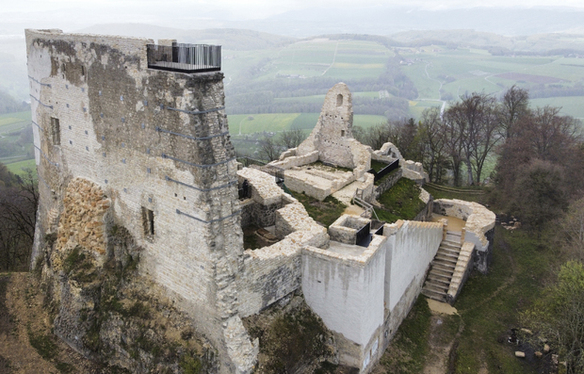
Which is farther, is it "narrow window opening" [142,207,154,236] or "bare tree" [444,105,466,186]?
"bare tree" [444,105,466,186]

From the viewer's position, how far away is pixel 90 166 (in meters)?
17.9

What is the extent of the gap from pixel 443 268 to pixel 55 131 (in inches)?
801

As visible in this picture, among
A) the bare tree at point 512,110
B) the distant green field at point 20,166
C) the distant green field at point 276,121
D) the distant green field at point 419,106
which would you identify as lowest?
the distant green field at point 20,166

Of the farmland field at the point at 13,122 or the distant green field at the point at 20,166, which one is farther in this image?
the farmland field at the point at 13,122

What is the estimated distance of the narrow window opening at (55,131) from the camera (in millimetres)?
18906

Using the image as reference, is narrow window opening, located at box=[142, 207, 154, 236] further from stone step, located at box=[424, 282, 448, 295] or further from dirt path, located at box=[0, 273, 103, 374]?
stone step, located at box=[424, 282, 448, 295]

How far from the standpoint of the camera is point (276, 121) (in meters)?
78.0

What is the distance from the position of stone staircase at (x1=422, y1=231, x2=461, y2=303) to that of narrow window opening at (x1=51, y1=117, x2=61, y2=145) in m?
18.8

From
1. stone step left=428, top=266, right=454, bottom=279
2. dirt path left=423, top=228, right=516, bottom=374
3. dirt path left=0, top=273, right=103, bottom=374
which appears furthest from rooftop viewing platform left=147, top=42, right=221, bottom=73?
stone step left=428, top=266, right=454, bottom=279

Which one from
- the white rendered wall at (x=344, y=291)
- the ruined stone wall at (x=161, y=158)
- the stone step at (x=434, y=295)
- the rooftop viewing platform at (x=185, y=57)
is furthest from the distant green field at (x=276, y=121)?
the rooftop viewing platform at (x=185, y=57)

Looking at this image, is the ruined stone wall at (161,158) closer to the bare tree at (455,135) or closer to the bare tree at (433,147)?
the bare tree at (433,147)

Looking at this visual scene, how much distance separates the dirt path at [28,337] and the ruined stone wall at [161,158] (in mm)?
4271

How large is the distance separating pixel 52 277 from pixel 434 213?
77.2ft

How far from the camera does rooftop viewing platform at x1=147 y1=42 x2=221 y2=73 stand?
45.7 ft
